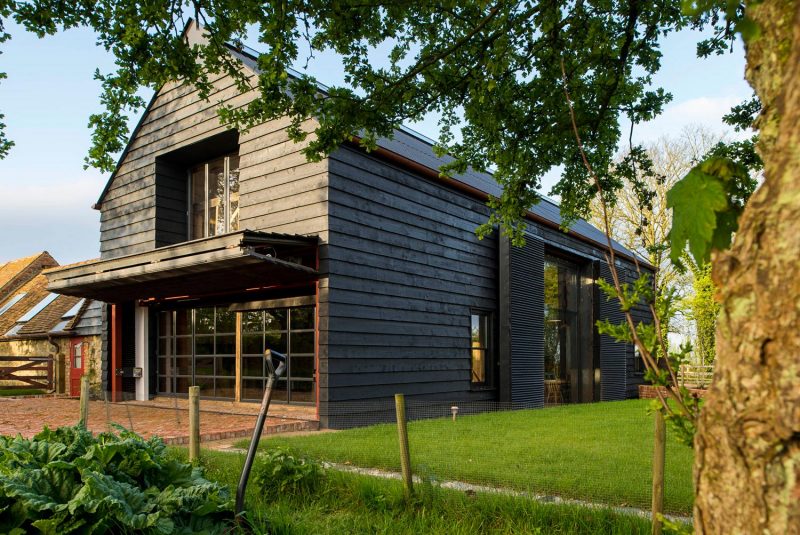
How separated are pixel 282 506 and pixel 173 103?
38.2ft

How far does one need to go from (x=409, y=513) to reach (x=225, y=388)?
896 cm

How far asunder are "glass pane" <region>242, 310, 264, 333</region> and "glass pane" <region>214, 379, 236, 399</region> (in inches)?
46.3

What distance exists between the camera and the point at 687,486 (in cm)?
550

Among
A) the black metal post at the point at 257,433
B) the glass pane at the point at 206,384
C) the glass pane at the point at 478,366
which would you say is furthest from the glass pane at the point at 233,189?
the black metal post at the point at 257,433

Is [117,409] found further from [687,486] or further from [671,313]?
[671,313]

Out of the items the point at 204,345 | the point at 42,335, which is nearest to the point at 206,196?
the point at 204,345

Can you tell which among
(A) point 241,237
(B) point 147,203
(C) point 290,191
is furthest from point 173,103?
(A) point 241,237

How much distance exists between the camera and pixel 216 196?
13.8 m

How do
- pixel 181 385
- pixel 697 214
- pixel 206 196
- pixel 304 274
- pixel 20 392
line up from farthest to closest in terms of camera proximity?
pixel 20 392, pixel 206 196, pixel 181 385, pixel 304 274, pixel 697 214

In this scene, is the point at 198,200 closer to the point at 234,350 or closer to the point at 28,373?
the point at 234,350

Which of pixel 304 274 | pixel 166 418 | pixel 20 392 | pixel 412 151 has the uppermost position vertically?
pixel 412 151

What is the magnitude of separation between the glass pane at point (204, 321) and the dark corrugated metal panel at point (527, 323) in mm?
6885

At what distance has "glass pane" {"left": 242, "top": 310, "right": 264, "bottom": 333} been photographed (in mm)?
11977

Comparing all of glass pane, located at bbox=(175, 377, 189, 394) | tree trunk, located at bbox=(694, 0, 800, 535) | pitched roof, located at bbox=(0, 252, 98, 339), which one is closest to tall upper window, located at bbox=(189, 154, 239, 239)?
glass pane, located at bbox=(175, 377, 189, 394)
